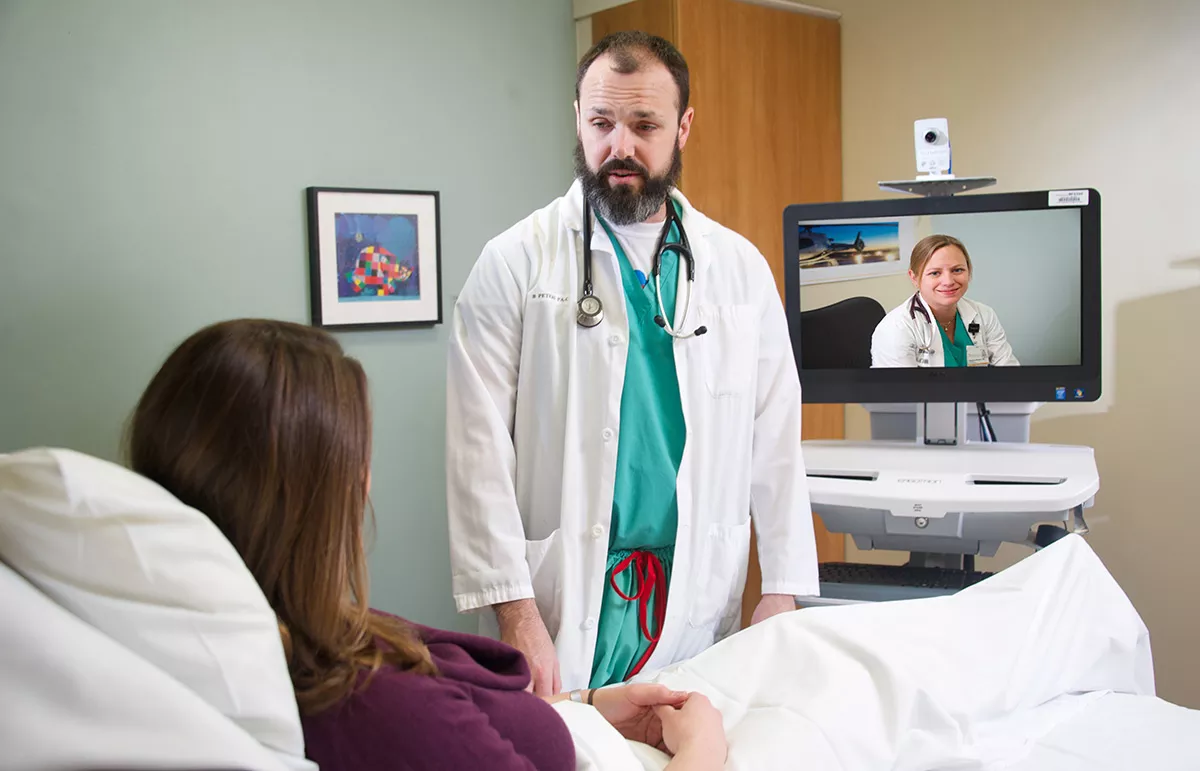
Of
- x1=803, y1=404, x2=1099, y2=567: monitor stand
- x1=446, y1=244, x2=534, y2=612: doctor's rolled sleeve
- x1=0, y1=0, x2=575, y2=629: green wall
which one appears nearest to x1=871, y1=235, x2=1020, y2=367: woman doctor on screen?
x1=803, y1=404, x2=1099, y2=567: monitor stand

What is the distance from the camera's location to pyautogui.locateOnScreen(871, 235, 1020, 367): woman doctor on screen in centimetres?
212

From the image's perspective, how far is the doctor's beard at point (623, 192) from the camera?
1719 mm

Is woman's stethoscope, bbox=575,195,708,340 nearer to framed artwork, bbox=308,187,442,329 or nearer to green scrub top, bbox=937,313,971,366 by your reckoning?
green scrub top, bbox=937,313,971,366

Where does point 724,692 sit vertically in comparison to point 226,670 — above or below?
below

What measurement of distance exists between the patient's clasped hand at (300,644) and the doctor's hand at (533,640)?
258 mm

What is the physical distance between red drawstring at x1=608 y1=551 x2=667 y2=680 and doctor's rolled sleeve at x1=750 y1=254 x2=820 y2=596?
23 centimetres

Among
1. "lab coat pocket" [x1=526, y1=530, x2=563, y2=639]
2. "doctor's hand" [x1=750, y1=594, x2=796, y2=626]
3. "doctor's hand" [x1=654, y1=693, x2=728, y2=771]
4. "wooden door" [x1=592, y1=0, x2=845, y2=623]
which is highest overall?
"wooden door" [x1=592, y1=0, x2=845, y2=623]

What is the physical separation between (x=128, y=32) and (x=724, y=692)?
5.70ft

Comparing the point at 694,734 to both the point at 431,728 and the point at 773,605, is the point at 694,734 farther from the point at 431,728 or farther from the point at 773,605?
the point at 773,605

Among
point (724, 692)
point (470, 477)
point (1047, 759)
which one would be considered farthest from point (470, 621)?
point (1047, 759)

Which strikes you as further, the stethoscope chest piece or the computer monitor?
the computer monitor

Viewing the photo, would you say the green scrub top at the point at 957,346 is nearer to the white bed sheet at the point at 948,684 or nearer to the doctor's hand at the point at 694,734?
the white bed sheet at the point at 948,684

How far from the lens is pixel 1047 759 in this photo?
1.29 meters

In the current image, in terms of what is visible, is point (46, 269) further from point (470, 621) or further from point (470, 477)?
point (470, 621)
